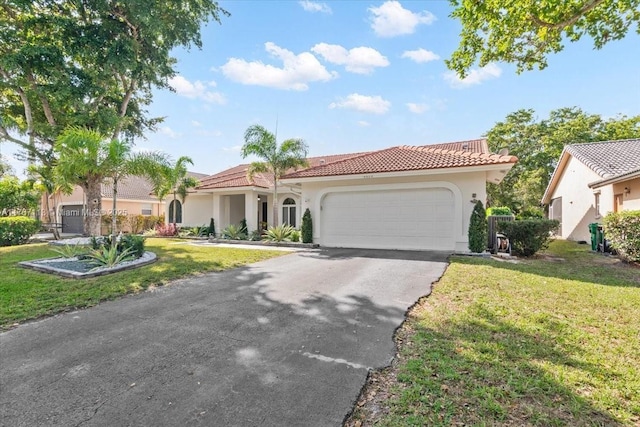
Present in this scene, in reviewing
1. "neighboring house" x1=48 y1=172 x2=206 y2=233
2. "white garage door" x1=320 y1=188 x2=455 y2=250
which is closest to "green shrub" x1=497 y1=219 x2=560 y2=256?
"white garage door" x1=320 y1=188 x2=455 y2=250

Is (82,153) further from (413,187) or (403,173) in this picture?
(413,187)

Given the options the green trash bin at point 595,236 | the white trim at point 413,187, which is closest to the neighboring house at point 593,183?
the green trash bin at point 595,236

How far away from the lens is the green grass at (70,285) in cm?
527

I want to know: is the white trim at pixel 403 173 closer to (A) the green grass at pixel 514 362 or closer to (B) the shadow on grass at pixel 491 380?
(A) the green grass at pixel 514 362

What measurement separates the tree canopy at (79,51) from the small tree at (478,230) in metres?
16.3

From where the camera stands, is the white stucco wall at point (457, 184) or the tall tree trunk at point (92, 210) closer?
the white stucco wall at point (457, 184)

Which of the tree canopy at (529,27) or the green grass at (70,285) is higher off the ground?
the tree canopy at (529,27)

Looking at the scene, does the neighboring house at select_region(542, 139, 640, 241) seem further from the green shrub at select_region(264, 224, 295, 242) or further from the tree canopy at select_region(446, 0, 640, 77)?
the green shrub at select_region(264, 224, 295, 242)

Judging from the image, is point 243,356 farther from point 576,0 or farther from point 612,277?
point 576,0

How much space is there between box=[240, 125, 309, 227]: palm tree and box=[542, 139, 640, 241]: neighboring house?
44.3ft

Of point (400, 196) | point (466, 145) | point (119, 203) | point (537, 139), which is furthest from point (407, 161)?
point (119, 203)

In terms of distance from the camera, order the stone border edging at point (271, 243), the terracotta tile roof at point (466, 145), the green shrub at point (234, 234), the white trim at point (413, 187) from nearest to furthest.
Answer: the white trim at point (413, 187)
the stone border edging at point (271, 243)
the green shrub at point (234, 234)
the terracotta tile roof at point (466, 145)

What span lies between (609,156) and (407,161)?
38.2 ft

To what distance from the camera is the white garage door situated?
41.0 ft
